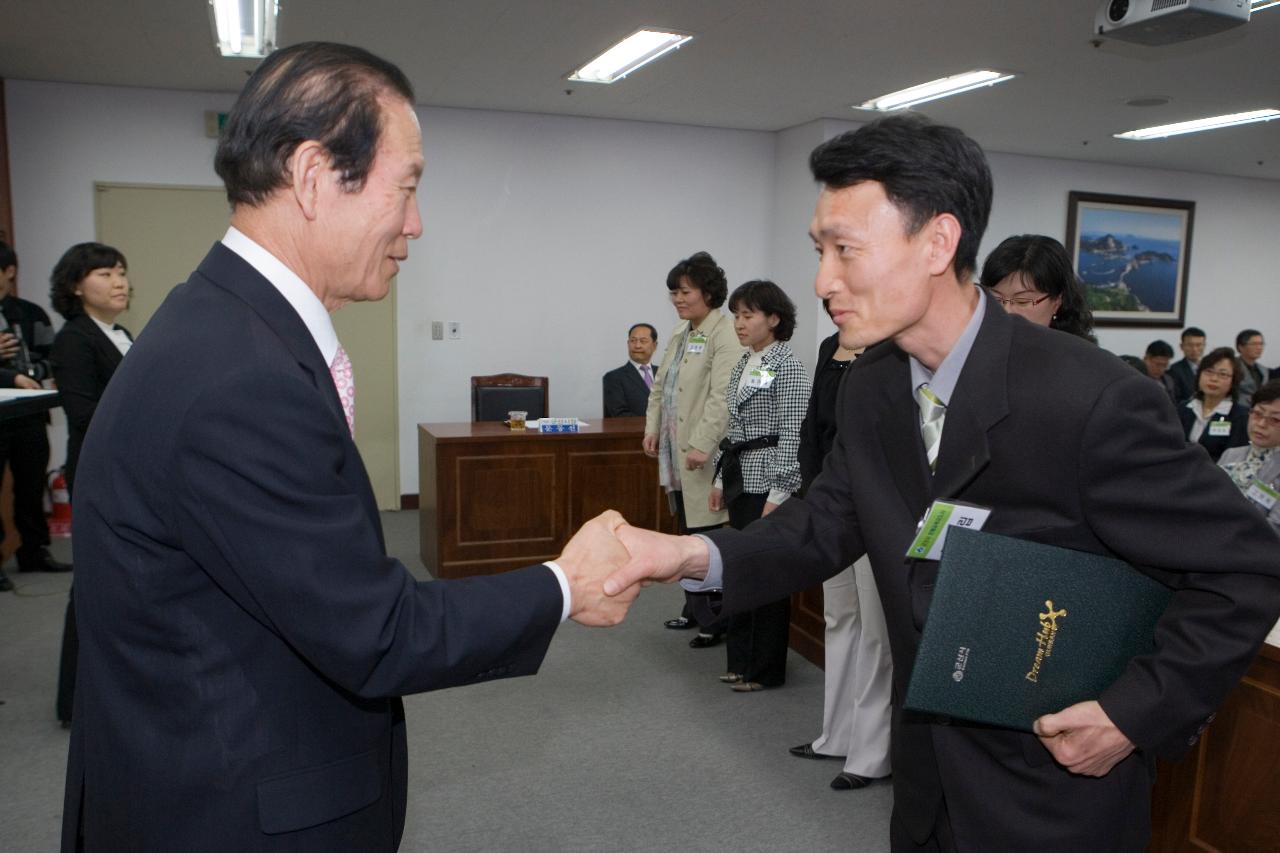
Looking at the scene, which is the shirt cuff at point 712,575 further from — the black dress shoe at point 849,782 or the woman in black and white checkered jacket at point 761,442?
the woman in black and white checkered jacket at point 761,442

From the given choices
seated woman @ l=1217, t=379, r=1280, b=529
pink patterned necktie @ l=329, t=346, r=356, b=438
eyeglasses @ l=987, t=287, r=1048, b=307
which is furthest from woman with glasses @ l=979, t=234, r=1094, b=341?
pink patterned necktie @ l=329, t=346, r=356, b=438

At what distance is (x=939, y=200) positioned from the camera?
4.35 feet

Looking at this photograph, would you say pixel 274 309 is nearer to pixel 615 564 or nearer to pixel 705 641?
pixel 615 564

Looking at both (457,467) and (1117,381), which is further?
(457,467)

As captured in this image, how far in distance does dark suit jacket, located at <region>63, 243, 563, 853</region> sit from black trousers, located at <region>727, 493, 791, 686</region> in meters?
3.00

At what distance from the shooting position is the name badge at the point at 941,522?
1.22 m

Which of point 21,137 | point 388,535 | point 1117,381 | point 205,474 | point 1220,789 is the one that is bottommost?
point 388,535

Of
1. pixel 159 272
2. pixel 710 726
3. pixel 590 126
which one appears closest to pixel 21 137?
pixel 159 272

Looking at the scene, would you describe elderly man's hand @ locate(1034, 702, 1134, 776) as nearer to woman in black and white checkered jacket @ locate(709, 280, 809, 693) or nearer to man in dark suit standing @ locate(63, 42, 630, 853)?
man in dark suit standing @ locate(63, 42, 630, 853)

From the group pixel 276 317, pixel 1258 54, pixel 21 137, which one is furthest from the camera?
pixel 21 137

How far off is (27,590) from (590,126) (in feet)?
17.7

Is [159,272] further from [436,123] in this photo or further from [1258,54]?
[1258,54]

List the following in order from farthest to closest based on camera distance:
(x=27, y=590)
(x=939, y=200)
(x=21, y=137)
A: 1. (x=21, y=137)
2. (x=27, y=590)
3. (x=939, y=200)

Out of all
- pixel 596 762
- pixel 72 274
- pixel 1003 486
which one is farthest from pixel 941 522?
pixel 72 274
